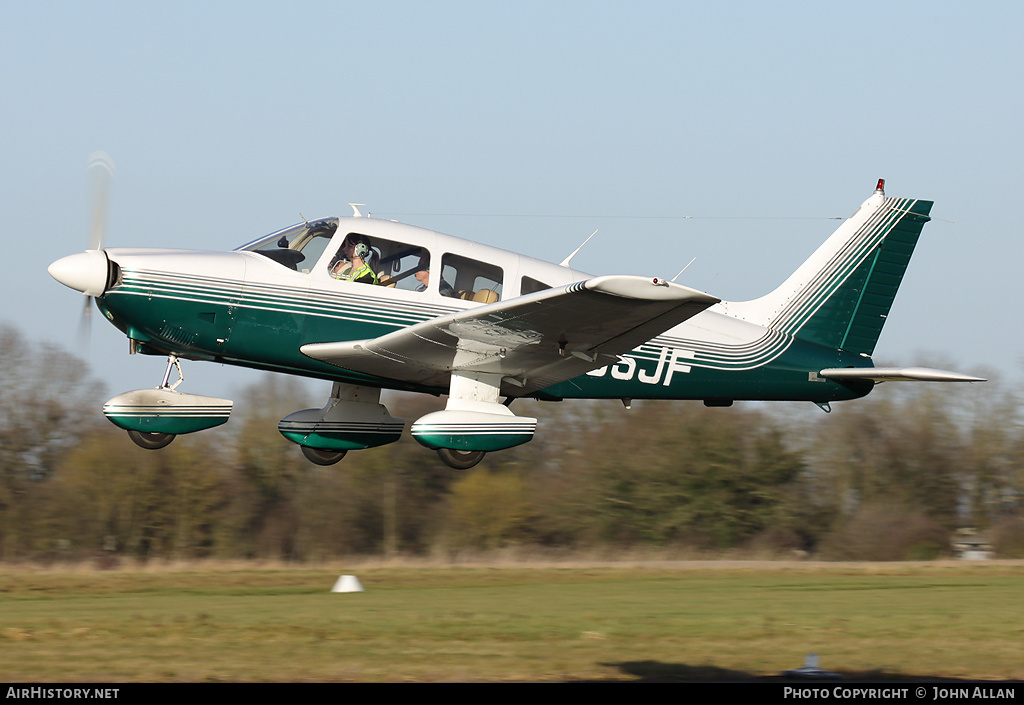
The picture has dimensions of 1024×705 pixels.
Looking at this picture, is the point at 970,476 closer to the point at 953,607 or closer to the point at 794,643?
the point at 953,607

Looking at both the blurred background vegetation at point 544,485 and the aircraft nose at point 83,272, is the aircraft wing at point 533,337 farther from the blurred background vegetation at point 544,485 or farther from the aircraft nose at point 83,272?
the blurred background vegetation at point 544,485

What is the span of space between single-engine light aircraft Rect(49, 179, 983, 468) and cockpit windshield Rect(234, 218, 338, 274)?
1 cm

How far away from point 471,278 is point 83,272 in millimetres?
3530

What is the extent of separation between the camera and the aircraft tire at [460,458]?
35.9 ft

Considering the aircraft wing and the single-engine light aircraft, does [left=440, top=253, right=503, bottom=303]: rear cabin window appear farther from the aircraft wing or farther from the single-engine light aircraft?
the aircraft wing

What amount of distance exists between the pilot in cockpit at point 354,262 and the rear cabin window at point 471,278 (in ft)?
2.32

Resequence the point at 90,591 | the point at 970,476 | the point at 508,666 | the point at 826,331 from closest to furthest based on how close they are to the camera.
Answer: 1. the point at 508,666
2. the point at 826,331
3. the point at 90,591
4. the point at 970,476

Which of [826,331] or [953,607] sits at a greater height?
[826,331]

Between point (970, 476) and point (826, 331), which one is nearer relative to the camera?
point (826, 331)

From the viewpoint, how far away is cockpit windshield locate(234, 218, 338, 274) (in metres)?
10.5

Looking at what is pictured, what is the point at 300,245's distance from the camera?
10.5m

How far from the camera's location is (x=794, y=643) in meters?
10.1
